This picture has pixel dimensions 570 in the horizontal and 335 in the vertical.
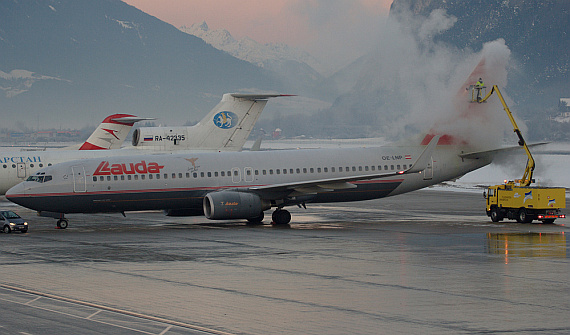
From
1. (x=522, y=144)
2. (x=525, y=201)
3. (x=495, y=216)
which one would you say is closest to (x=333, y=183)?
(x=495, y=216)

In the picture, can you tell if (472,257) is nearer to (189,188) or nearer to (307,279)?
(307,279)

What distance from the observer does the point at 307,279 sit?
22984 mm

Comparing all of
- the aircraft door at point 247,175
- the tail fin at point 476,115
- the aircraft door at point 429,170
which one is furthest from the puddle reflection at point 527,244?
the aircraft door at point 247,175

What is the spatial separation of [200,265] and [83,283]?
470 centimetres

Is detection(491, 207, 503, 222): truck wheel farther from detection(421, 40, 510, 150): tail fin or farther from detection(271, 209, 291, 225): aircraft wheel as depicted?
detection(271, 209, 291, 225): aircraft wheel

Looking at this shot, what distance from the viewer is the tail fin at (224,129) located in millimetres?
56312

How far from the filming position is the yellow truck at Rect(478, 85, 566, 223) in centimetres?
4005

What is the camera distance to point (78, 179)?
3884 cm

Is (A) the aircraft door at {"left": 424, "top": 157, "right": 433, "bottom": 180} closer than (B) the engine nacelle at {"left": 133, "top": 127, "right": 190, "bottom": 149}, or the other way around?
(A) the aircraft door at {"left": 424, "top": 157, "right": 433, "bottom": 180}

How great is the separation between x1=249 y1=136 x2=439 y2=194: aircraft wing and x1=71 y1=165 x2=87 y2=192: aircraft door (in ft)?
27.3

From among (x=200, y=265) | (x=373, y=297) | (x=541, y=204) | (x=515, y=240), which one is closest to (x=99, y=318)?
(x=373, y=297)

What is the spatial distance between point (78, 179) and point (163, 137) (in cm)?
1946

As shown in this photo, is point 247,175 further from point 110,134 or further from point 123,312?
point 110,134

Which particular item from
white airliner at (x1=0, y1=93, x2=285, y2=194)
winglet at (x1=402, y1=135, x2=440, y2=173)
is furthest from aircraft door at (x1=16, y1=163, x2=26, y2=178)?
winglet at (x1=402, y1=135, x2=440, y2=173)
